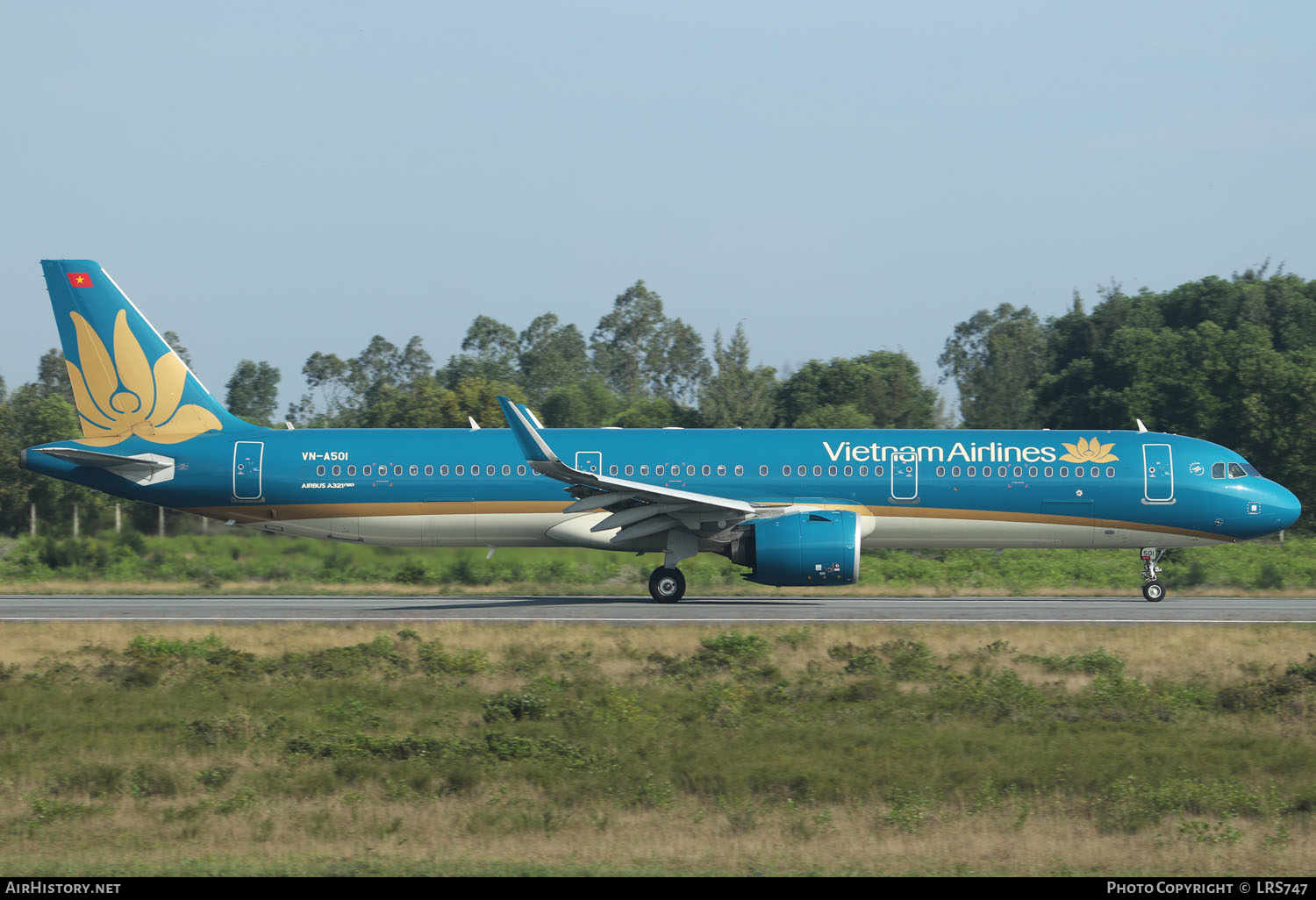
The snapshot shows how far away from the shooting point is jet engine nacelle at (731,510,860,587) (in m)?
24.0

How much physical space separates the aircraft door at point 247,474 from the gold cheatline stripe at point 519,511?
34 centimetres

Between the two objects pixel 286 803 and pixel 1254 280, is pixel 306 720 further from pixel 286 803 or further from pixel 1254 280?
pixel 1254 280

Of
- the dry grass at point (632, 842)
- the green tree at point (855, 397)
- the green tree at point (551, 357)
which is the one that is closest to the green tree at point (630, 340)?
the green tree at point (551, 357)

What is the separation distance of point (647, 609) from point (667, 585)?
151 cm

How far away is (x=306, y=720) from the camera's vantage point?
13617 millimetres

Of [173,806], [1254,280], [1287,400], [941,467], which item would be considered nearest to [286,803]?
[173,806]

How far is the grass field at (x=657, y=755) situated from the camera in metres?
9.05

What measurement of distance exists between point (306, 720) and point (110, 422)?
54.4 ft

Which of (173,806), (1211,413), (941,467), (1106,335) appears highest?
(1106,335)

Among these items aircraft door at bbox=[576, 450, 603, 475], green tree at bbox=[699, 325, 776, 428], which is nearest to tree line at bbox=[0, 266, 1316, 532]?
green tree at bbox=[699, 325, 776, 428]

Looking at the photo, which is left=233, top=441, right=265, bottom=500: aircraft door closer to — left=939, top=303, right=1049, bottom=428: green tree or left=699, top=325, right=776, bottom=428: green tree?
left=699, top=325, right=776, bottom=428: green tree

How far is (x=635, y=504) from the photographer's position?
25.2 m

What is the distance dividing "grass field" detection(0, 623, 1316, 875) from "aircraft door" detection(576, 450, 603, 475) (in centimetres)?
777
